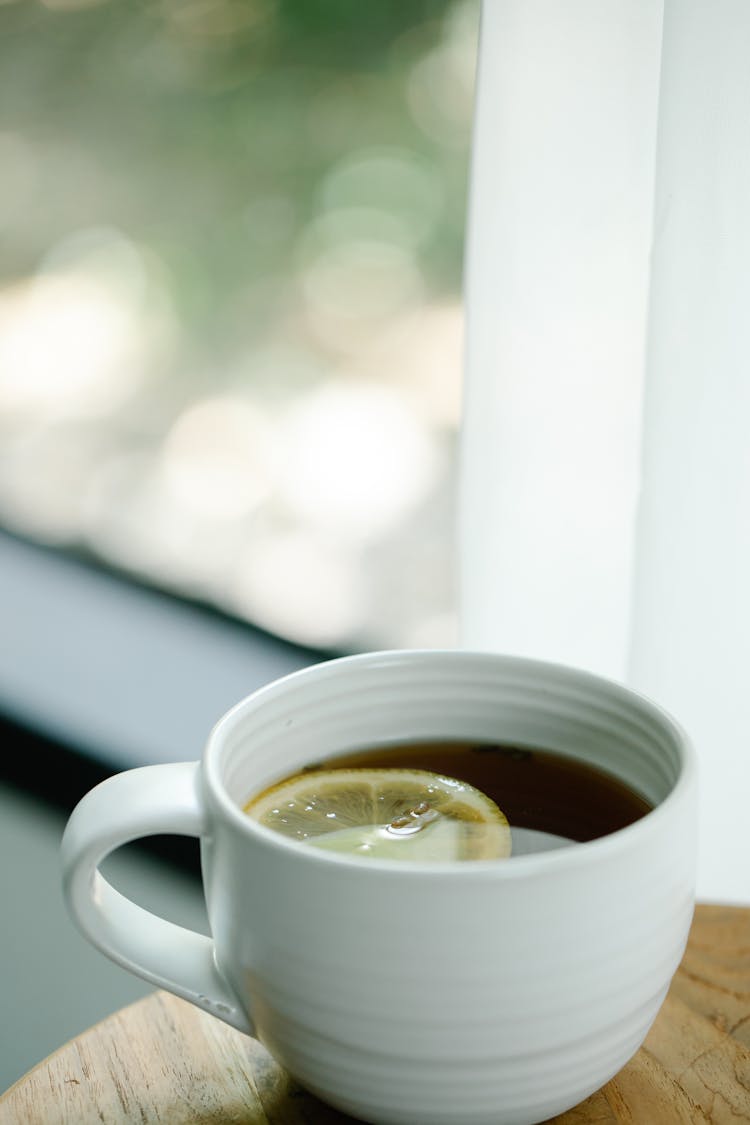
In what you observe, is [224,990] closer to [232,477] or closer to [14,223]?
[232,477]

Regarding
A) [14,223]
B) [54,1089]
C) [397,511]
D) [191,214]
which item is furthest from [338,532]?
[54,1089]

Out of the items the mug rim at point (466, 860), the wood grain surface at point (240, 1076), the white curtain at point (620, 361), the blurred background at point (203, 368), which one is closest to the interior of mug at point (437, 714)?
the mug rim at point (466, 860)

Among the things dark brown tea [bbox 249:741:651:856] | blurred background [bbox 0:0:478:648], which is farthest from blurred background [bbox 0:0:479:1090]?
dark brown tea [bbox 249:741:651:856]

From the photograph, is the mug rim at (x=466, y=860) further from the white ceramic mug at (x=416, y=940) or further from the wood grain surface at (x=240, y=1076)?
the wood grain surface at (x=240, y=1076)

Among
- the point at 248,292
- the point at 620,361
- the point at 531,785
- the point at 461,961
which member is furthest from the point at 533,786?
the point at 248,292

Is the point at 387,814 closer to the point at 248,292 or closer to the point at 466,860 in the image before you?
the point at 466,860
